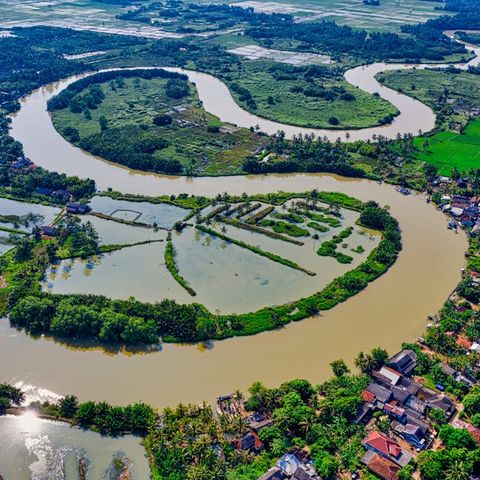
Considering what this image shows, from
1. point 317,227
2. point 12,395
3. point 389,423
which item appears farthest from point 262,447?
point 317,227

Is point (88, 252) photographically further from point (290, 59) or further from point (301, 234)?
point (290, 59)

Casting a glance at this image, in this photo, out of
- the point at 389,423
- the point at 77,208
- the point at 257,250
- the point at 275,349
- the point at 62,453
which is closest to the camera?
the point at 62,453

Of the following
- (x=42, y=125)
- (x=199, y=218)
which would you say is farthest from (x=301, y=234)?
(x=42, y=125)

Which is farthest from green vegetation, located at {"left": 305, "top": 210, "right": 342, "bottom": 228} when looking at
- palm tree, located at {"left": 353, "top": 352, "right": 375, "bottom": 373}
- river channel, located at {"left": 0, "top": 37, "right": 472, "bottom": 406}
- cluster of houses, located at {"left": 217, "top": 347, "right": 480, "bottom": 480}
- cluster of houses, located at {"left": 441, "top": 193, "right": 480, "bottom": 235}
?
cluster of houses, located at {"left": 217, "top": 347, "right": 480, "bottom": 480}

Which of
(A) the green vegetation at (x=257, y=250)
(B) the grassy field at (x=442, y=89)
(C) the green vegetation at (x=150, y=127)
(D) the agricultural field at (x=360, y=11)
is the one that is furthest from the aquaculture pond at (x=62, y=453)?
(D) the agricultural field at (x=360, y=11)

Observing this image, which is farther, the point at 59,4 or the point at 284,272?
the point at 59,4

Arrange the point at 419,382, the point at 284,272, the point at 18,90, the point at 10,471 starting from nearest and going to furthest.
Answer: the point at 10,471, the point at 419,382, the point at 284,272, the point at 18,90

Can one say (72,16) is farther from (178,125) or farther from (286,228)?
(286,228)
